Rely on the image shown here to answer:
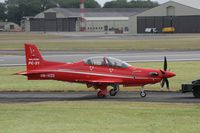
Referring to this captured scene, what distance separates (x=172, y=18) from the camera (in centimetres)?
14212

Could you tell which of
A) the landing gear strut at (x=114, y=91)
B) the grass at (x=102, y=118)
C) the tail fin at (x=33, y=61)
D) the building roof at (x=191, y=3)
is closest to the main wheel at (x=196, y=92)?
the grass at (x=102, y=118)

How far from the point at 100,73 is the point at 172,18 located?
119690 millimetres

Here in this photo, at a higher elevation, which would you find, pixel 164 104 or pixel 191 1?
pixel 191 1

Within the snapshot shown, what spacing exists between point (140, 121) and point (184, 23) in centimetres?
12630

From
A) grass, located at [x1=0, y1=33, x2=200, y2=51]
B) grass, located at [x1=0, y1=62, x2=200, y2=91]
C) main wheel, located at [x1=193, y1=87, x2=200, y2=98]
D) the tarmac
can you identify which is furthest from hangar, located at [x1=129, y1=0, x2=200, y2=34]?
main wheel, located at [x1=193, y1=87, x2=200, y2=98]

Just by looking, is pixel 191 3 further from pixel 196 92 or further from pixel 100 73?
pixel 196 92

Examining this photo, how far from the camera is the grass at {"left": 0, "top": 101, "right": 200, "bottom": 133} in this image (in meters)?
13.5

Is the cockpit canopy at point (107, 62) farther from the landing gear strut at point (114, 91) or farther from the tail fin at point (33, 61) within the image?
the tail fin at point (33, 61)

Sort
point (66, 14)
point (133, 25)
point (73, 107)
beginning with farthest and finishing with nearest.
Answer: point (66, 14) → point (133, 25) → point (73, 107)

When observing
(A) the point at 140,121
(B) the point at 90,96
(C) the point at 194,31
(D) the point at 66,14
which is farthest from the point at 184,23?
(A) the point at 140,121

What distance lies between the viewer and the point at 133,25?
151875 mm

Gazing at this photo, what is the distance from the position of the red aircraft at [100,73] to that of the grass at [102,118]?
352 cm

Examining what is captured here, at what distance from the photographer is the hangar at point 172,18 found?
138 metres

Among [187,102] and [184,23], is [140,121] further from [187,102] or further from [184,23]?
[184,23]
